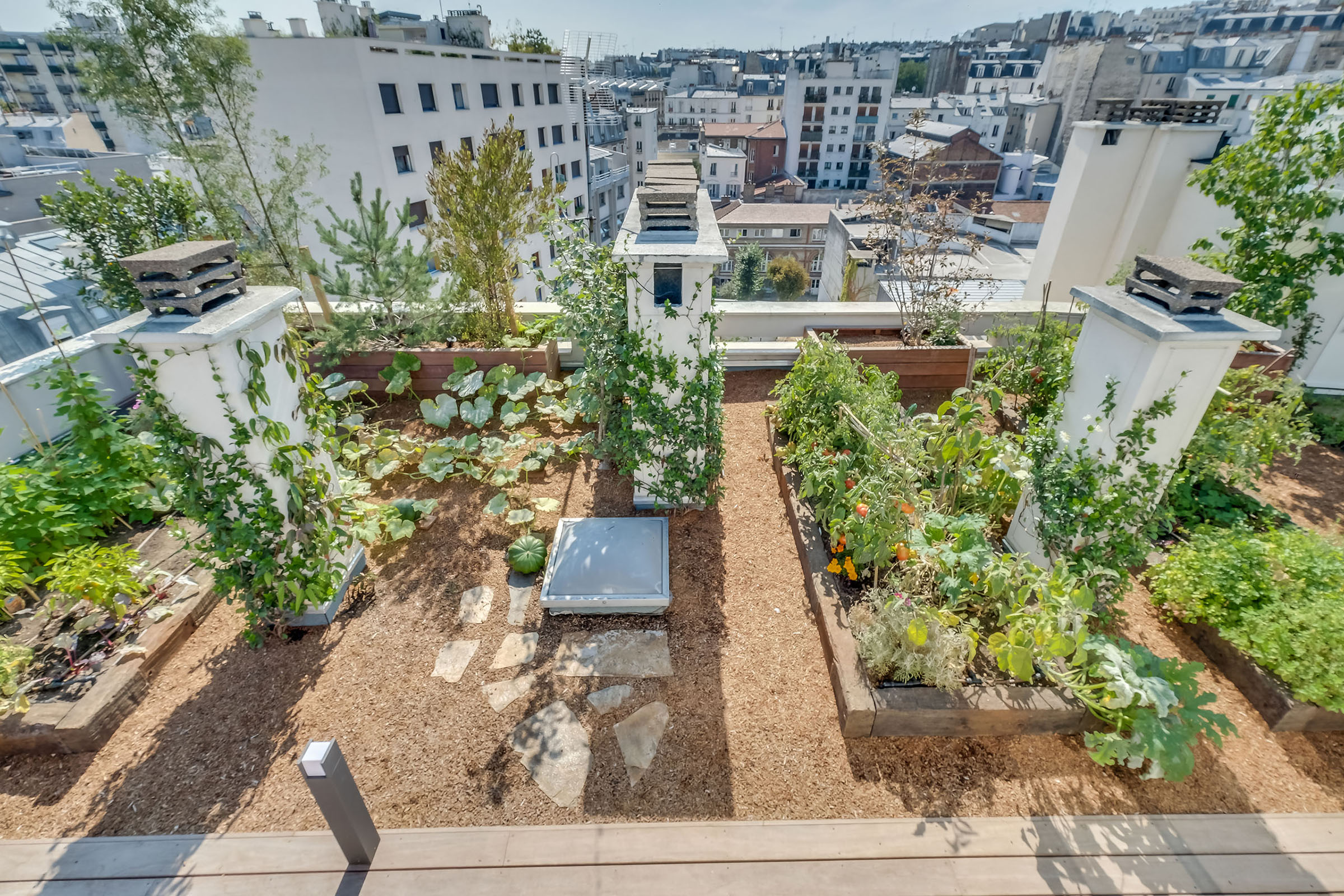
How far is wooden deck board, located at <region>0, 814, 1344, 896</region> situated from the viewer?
7.94 ft

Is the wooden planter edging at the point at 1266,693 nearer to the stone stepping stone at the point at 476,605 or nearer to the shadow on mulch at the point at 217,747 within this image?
the stone stepping stone at the point at 476,605

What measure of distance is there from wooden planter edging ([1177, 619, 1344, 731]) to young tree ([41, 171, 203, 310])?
807 cm

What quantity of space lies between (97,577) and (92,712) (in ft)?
2.33

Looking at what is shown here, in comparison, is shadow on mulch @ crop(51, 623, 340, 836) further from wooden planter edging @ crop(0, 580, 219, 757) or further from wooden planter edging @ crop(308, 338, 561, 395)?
wooden planter edging @ crop(308, 338, 561, 395)

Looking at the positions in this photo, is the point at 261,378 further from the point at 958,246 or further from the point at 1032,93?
the point at 1032,93

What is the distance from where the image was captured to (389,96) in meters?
14.3

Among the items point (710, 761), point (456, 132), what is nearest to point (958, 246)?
point (456, 132)

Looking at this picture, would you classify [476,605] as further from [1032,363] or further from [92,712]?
[1032,363]

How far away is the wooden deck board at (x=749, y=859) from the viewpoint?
2420mm

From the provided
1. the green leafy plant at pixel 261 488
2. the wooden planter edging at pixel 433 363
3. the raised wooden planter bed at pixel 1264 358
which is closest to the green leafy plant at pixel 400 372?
the wooden planter edging at pixel 433 363

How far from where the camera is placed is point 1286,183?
4652 mm

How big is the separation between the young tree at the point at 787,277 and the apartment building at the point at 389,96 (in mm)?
12625

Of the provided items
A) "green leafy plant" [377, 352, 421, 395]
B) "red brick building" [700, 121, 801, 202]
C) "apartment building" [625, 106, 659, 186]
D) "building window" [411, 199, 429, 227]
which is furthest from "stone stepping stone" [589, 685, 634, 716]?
"red brick building" [700, 121, 801, 202]

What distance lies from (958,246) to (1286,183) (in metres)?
18.3
